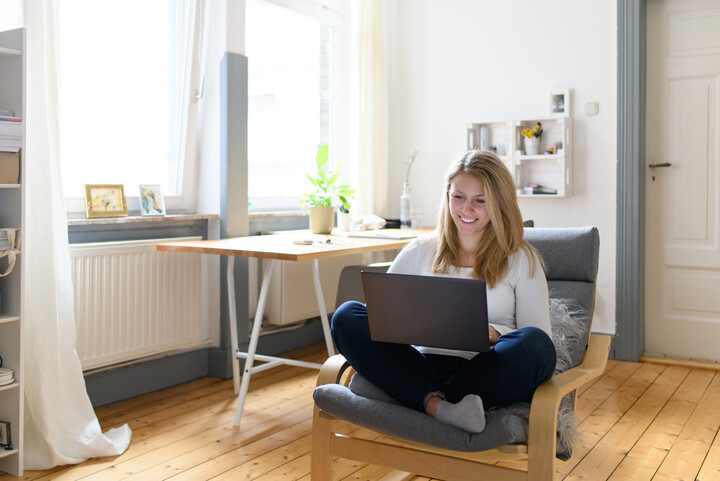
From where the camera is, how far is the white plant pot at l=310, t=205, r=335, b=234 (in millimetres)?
3299

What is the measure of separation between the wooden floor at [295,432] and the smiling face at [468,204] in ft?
2.57

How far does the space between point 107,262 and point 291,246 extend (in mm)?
753

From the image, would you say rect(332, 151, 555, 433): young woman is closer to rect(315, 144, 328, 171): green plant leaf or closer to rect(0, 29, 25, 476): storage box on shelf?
rect(0, 29, 25, 476): storage box on shelf

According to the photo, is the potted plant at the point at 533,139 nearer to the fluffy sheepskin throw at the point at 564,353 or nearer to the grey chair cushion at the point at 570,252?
the grey chair cushion at the point at 570,252

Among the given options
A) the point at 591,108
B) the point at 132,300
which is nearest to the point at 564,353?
the point at 132,300

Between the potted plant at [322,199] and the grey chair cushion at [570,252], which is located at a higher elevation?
the potted plant at [322,199]

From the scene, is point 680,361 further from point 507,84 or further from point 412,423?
point 412,423

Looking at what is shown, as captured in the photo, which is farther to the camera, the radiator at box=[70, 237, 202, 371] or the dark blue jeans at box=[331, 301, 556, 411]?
the radiator at box=[70, 237, 202, 371]

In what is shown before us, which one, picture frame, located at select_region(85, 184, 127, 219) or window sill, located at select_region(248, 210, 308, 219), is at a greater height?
picture frame, located at select_region(85, 184, 127, 219)

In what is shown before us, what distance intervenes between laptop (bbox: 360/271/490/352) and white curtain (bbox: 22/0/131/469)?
1250 mm

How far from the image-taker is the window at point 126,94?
108 inches

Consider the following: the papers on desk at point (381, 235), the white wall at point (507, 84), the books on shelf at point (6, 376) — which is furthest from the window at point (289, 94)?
the books on shelf at point (6, 376)

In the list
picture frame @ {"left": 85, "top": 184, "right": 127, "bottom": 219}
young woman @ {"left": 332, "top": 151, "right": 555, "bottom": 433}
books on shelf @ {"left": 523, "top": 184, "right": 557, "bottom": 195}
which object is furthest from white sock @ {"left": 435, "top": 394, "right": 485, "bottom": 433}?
books on shelf @ {"left": 523, "top": 184, "right": 557, "bottom": 195}

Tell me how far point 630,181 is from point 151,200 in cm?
244
